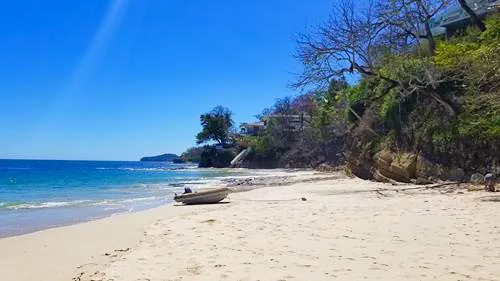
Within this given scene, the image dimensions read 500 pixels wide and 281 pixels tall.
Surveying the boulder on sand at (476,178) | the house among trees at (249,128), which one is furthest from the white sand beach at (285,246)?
the house among trees at (249,128)

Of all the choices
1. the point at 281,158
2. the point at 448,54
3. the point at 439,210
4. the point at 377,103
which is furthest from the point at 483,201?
the point at 281,158

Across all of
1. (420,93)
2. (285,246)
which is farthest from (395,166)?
(285,246)

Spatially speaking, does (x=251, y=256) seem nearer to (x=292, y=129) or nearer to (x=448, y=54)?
(x=448, y=54)

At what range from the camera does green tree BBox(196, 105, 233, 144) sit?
87.3 meters

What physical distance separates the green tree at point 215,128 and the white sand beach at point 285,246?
75.3m

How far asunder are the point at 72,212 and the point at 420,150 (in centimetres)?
1412

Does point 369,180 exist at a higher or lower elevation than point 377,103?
lower

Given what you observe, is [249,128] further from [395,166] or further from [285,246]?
[285,246]

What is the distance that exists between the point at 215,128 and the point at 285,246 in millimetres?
80623

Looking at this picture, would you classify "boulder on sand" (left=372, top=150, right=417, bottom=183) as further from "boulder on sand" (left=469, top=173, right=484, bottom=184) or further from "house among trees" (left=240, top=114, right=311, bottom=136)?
"house among trees" (left=240, top=114, right=311, bottom=136)

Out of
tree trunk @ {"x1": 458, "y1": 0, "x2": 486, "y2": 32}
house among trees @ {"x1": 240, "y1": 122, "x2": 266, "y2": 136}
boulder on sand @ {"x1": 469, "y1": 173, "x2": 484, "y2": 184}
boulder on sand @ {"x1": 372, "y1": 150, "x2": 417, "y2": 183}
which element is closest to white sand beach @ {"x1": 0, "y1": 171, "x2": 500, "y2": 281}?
boulder on sand @ {"x1": 469, "y1": 173, "x2": 484, "y2": 184}

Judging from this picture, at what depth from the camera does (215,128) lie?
3440 inches

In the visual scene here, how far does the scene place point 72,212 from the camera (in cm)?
1641

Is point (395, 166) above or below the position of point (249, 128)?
below
